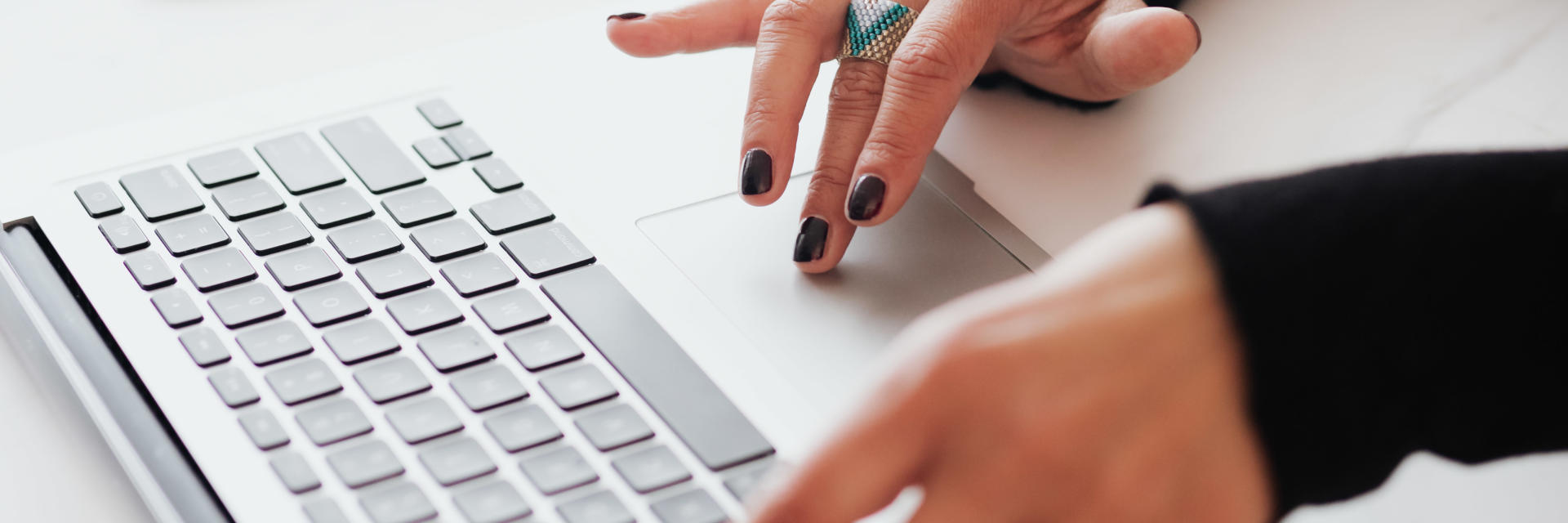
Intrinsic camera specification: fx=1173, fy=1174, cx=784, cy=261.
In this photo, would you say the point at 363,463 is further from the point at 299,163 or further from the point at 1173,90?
the point at 1173,90

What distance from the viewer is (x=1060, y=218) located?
0.46 m

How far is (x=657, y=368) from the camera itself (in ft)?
1.23

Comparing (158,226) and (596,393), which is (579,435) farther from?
(158,226)

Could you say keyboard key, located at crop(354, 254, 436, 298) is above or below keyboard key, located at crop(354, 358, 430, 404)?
above

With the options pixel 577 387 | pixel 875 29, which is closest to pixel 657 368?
pixel 577 387

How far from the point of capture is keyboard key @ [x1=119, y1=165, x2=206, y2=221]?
0.42 metres

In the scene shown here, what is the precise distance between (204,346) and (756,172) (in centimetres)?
21

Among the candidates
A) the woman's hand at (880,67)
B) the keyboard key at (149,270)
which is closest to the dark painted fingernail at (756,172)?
the woman's hand at (880,67)

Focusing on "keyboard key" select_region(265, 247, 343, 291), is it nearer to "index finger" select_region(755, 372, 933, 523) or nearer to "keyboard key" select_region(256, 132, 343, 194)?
"keyboard key" select_region(256, 132, 343, 194)

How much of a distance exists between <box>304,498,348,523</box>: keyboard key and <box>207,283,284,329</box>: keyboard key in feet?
0.27

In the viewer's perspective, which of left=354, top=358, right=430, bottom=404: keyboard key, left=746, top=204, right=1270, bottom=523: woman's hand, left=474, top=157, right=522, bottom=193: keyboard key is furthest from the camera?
left=474, top=157, right=522, bottom=193: keyboard key

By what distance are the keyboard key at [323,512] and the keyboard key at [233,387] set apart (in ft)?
0.15

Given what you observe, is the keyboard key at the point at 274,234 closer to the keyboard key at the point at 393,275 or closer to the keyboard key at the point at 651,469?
the keyboard key at the point at 393,275

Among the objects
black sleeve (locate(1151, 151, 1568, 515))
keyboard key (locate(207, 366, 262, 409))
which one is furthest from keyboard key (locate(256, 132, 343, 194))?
black sleeve (locate(1151, 151, 1568, 515))
